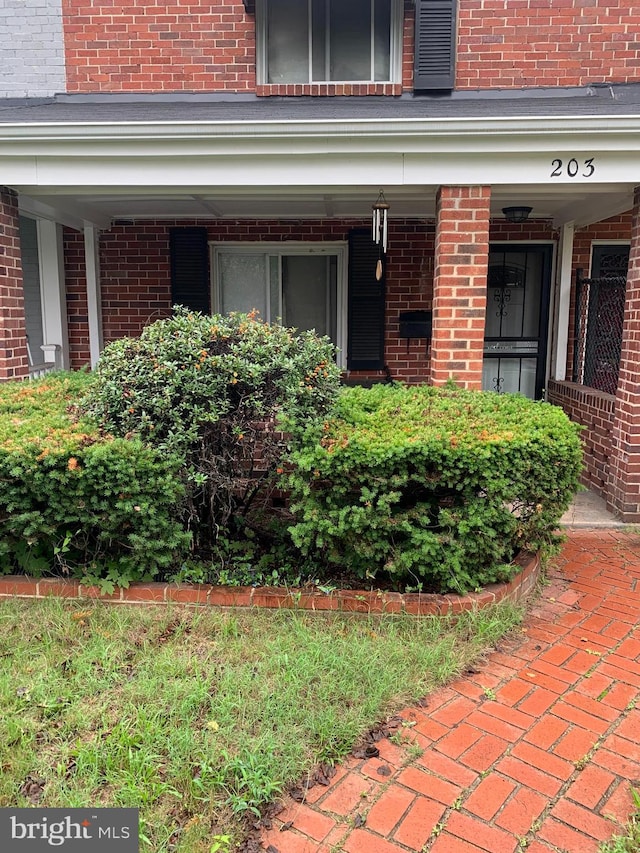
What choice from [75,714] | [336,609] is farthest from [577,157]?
[75,714]

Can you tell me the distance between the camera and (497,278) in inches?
293

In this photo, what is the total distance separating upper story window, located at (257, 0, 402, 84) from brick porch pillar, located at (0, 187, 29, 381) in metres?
3.10

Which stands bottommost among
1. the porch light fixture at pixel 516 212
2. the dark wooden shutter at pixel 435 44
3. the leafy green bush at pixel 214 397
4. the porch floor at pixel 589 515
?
the porch floor at pixel 589 515

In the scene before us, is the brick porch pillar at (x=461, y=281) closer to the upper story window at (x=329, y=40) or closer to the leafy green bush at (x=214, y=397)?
the leafy green bush at (x=214, y=397)

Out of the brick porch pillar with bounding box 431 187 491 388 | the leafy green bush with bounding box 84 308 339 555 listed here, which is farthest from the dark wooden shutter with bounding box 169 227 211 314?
the leafy green bush with bounding box 84 308 339 555

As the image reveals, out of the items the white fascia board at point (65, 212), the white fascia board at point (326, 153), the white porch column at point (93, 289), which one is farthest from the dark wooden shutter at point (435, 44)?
the white porch column at point (93, 289)

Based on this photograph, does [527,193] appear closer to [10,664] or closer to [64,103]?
[64,103]

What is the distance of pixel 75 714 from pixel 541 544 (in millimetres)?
2716

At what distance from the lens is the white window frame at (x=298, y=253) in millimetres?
7383

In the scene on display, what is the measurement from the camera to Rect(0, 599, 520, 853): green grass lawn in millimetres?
2121

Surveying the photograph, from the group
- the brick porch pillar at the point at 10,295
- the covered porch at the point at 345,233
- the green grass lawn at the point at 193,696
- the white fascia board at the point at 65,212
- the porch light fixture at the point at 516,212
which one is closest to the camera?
the green grass lawn at the point at 193,696

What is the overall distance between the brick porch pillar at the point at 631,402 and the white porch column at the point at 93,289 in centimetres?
549

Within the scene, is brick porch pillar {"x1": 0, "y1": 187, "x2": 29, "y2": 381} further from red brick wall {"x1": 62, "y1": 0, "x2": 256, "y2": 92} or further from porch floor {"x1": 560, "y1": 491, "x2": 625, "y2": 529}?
porch floor {"x1": 560, "y1": 491, "x2": 625, "y2": 529}

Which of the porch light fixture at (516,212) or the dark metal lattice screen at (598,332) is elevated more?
the porch light fixture at (516,212)
